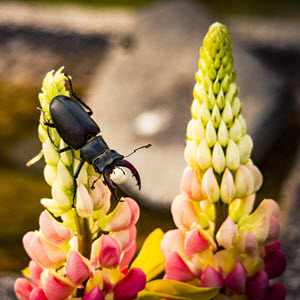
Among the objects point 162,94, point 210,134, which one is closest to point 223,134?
point 210,134

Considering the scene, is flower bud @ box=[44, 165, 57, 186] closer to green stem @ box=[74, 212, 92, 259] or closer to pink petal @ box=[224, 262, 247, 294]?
green stem @ box=[74, 212, 92, 259]

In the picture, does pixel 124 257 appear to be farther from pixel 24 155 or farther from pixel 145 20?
pixel 145 20

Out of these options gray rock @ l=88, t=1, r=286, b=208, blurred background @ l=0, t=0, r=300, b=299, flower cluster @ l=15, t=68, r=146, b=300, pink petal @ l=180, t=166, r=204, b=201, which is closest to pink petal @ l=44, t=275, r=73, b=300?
flower cluster @ l=15, t=68, r=146, b=300

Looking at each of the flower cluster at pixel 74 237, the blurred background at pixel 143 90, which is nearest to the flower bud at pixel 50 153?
the flower cluster at pixel 74 237

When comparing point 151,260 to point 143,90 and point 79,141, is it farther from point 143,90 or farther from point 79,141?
point 143,90

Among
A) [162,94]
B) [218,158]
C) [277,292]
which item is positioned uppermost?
[162,94]

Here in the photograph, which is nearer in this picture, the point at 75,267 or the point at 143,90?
the point at 75,267

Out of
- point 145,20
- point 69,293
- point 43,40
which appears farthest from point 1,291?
point 43,40
